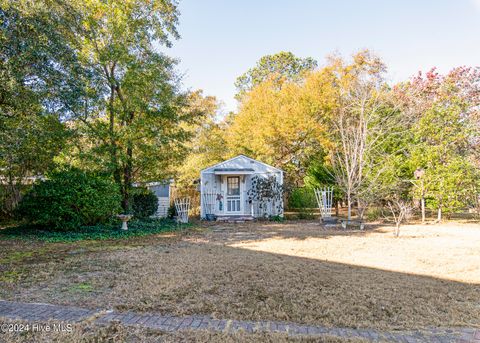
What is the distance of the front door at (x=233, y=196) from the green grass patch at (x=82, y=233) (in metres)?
4.57

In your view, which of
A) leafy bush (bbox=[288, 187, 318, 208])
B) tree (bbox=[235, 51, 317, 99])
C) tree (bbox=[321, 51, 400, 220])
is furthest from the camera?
tree (bbox=[235, 51, 317, 99])

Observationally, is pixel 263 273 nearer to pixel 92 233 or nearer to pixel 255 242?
pixel 255 242

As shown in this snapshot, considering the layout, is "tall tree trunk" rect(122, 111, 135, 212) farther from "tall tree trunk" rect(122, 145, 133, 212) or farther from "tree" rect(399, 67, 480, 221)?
"tree" rect(399, 67, 480, 221)

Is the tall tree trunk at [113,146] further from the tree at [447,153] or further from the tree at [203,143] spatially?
A: the tree at [447,153]

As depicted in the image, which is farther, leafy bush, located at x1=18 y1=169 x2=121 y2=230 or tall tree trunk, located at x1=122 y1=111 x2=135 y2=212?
tall tree trunk, located at x1=122 y1=111 x2=135 y2=212

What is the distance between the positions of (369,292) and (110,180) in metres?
9.06

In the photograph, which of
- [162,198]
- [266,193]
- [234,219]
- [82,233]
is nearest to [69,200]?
[82,233]

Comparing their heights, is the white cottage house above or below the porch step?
above

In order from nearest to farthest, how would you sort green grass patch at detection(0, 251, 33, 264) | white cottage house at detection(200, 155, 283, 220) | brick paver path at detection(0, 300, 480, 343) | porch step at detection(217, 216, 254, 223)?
1. brick paver path at detection(0, 300, 480, 343)
2. green grass patch at detection(0, 251, 33, 264)
3. porch step at detection(217, 216, 254, 223)
4. white cottage house at detection(200, 155, 283, 220)

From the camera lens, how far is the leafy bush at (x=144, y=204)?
43.8 ft

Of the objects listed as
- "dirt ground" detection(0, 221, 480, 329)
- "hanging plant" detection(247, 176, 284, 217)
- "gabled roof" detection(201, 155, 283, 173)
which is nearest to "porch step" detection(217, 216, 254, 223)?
"hanging plant" detection(247, 176, 284, 217)

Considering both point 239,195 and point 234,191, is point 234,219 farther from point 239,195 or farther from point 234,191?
point 234,191

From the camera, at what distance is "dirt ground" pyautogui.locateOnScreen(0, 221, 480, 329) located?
3535mm

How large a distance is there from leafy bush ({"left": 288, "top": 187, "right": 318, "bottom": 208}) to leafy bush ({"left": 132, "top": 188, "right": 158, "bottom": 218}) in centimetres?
718
